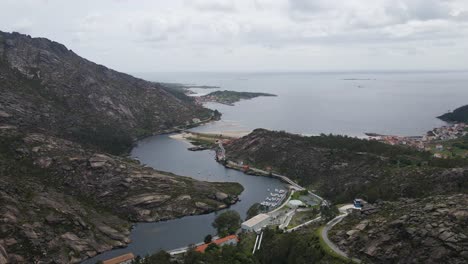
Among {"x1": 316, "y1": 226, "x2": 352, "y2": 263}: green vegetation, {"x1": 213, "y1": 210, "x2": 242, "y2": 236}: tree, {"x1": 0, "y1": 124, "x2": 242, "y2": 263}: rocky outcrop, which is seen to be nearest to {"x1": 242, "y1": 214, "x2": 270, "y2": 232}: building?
{"x1": 213, "y1": 210, "x2": 242, "y2": 236}: tree

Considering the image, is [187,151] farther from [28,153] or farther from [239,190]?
[28,153]

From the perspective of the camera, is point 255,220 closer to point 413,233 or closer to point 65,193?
point 413,233

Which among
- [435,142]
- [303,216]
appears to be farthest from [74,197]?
[435,142]

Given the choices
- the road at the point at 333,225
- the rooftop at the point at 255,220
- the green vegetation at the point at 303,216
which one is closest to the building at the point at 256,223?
the rooftop at the point at 255,220

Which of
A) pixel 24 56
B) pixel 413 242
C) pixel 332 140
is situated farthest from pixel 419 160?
pixel 24 56

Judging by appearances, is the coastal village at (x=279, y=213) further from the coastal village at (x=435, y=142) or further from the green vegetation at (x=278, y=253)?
the coastal village at (x=435, y=142)
